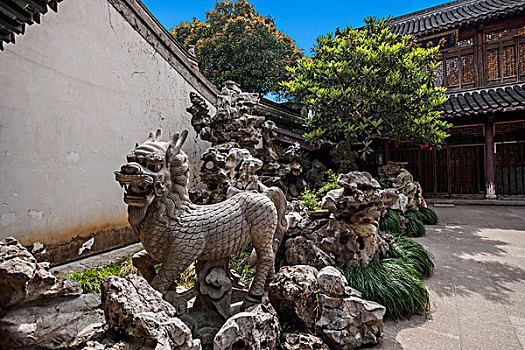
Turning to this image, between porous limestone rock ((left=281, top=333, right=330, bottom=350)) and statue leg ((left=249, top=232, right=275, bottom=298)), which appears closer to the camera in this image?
porous limestone rock ((left=281, top=333, right=330, bottom=350))

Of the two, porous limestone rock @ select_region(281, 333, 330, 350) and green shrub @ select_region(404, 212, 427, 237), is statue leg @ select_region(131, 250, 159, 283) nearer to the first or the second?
porous limestone rock @ select_region(281, 333, 330, 350)

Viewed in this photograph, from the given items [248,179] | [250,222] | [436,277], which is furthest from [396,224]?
[250,222]

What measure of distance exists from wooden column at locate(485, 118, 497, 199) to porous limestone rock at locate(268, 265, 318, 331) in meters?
9.81

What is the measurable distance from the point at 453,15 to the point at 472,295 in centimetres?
1245

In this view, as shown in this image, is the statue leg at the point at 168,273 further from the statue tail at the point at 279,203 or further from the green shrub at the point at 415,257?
the green shrub at the point at 415,257

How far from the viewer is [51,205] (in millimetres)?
3715

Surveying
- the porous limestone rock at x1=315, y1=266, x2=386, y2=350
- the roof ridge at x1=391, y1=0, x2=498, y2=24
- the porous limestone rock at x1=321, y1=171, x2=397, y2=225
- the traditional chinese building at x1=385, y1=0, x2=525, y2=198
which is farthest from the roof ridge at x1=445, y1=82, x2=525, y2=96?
the porous limestone rock at x1=315, y1=266, x2=386, y2=350

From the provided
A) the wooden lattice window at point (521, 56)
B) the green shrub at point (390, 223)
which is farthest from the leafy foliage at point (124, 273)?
the wooden lattice window at point (521, 56)

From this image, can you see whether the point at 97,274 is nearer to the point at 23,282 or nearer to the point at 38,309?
the point at 38,309

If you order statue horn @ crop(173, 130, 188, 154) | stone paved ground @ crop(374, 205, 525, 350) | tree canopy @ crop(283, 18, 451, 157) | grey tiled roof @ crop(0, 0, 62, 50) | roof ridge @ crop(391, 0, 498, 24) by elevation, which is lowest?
stone paved ground @ crop(374, 205, 525, 350)

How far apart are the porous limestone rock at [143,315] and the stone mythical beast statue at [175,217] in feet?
1.28

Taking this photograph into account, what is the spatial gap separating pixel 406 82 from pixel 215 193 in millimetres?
5214

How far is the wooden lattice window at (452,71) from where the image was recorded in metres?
10.5

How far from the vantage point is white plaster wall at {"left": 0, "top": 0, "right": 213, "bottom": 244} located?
335 centimetres
